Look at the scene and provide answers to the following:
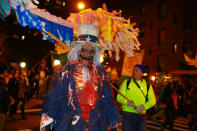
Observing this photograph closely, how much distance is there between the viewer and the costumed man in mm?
2982

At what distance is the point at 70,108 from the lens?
122 inches

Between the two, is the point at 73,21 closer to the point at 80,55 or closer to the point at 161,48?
the point at 80,55

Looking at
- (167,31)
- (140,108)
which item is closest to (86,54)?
(140,108)

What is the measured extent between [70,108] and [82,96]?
26 cm

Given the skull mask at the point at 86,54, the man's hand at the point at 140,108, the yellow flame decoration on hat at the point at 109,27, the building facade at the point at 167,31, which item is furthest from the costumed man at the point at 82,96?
the building facade at the point at 167,31

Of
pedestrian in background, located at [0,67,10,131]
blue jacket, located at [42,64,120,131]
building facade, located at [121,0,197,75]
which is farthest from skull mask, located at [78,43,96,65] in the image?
building facade, located at [121,0,197,75]

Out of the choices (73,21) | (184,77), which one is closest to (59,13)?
(73,21)

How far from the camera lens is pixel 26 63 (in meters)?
24.6

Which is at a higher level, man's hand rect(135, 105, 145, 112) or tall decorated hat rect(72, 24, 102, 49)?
tall decorated hat rect(72, 24, 102, 49)

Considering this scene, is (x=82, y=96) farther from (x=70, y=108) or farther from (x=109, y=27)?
(x=109, y=27)

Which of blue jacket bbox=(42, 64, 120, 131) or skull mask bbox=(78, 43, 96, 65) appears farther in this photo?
skull mask bbox=(78, 43, 96, 65)

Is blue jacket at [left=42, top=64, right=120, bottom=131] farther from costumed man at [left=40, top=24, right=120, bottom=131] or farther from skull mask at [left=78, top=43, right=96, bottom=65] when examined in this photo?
skull mask at [left=78, top=43, right=96, bottom=65]

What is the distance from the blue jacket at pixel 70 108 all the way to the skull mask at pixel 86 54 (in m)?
0.20

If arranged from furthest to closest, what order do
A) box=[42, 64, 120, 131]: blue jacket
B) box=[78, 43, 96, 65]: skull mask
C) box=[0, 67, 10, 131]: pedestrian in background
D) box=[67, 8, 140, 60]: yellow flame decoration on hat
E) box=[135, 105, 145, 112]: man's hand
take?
box=[0, 67, 10, 131]: pedestrian in background, box=[135, 105, 145, 112]: man's hand, box=[67, 8, 140, 60]: yellow flame decoration on hat, box=[78, 43, 96, 65]: skull mask, box=[42, 64, 120, 131]: blue jacket
